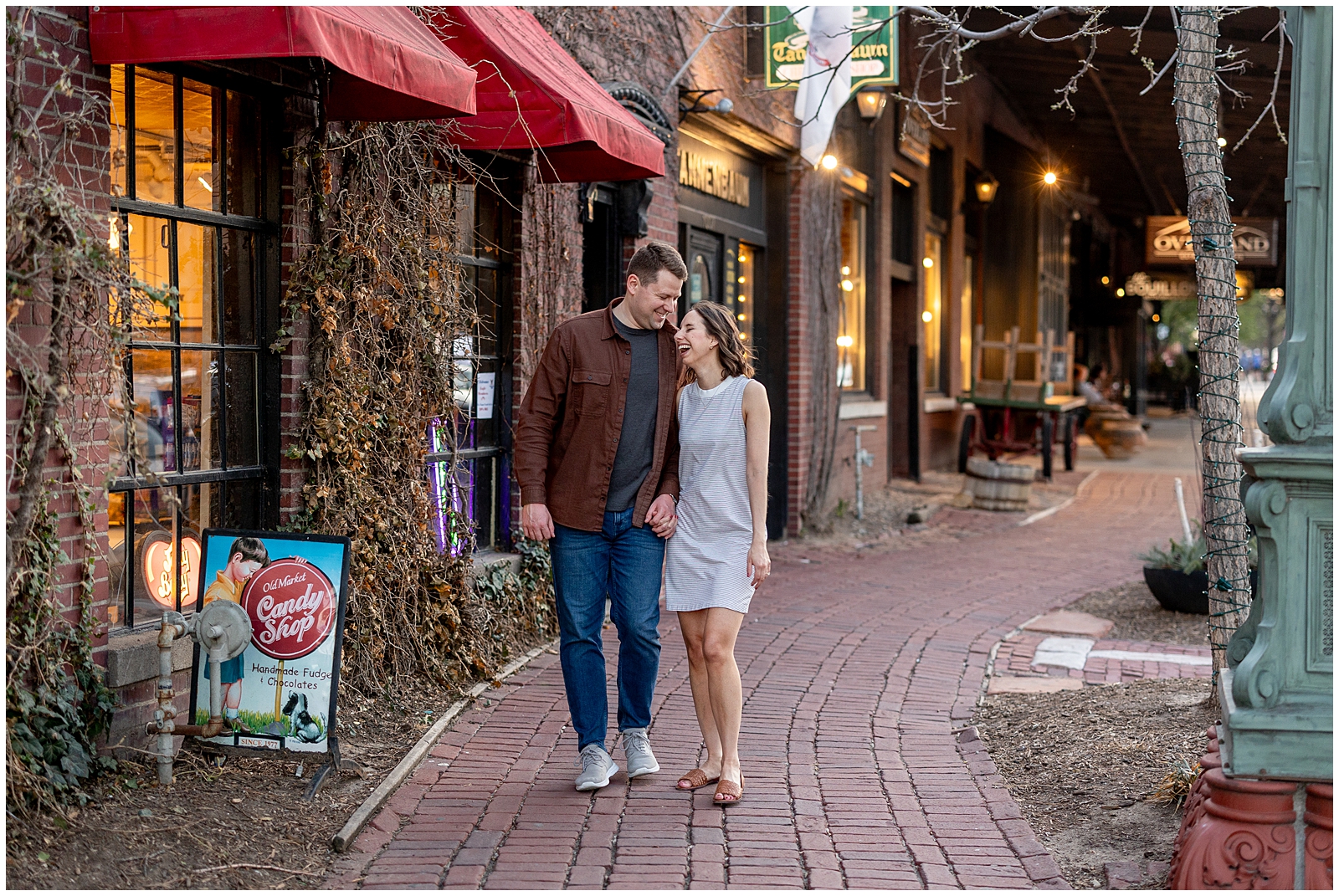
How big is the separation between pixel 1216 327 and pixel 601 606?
2463 millimetres

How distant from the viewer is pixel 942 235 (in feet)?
59.2

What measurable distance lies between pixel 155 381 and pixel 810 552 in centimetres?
681

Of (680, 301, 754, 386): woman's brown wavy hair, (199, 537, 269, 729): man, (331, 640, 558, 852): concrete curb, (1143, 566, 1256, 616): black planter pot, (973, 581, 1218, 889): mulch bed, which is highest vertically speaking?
(680, 301, 754, 386): woman's brown wavy hair

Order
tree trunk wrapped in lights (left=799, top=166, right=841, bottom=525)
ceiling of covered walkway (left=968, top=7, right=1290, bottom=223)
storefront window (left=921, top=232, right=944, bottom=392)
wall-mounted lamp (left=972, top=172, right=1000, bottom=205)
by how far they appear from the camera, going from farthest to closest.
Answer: wall-mounted lamp (left=972, top=172, right=1000, bottom=205) → storefront window (left=921, top=232, right=944, bottom=392) → ceiling of covered walkway (left=968, top=7, right=1290, bottom=223) → tree trunk wrapped in lights (left=799, top=166, right=841, bottom=525)

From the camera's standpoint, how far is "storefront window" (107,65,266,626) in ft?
14.9

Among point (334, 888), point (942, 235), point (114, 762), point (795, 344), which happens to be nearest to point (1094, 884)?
point (334, 888)

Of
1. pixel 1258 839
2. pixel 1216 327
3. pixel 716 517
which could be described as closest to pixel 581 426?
pixel 716 517

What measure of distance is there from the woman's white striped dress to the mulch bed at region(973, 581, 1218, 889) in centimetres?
135

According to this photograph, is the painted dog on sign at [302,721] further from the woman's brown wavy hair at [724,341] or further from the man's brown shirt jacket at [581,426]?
the woman's brown wavy hair at [724,341]

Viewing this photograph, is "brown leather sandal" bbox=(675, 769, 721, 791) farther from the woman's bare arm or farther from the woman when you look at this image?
the woman's bare arm

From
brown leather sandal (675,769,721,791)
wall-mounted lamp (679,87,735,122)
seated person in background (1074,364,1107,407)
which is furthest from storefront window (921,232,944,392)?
brown leather sandal (675,769,721,791)

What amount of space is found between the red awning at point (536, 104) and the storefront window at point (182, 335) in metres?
0.99

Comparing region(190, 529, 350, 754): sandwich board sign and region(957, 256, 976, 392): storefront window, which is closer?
region(190, 529, 350, 754): sandwich board sign

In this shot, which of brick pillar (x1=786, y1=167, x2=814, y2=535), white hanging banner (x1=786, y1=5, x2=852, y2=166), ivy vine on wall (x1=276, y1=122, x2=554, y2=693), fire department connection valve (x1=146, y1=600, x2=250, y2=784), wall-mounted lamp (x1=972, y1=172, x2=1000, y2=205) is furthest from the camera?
wall-mounted lamp (x1=972, y1=172, x2=1000, y2=205)
